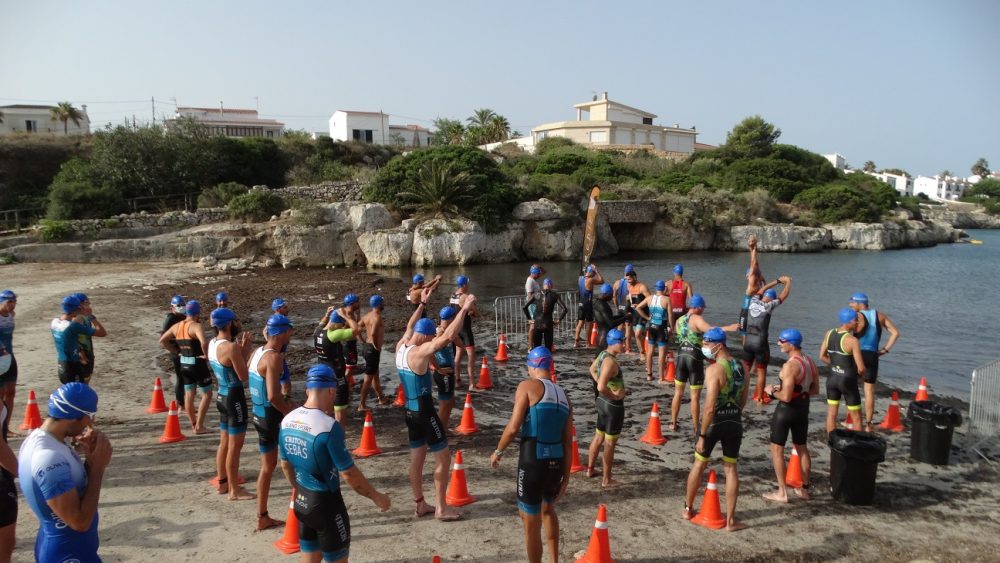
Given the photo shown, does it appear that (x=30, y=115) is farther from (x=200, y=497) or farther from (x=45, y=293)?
(x=200, y=497)

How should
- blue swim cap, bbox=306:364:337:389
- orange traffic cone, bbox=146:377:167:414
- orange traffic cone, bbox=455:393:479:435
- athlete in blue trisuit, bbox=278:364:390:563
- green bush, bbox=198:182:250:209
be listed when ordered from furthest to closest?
green bush, bbox=198:182:250:209
orange traffic cone, bbox=146:377:167:414
orange traffic cone, bbox=455:393:479:435
blue swim cap, bbox=306:364:337:389
athlete in blue trisuit, bbox=278:364:390:563

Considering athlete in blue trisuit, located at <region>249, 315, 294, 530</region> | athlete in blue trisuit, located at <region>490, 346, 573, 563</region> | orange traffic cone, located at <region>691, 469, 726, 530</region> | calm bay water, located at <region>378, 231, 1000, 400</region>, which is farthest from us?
calm bay water, located at <region>378, 231, 1000, 400</region>

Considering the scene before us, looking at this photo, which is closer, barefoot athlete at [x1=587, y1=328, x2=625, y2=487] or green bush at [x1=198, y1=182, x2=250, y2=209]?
barefoot athlete at [x1=587, y1=328, x2=625, y2=487]

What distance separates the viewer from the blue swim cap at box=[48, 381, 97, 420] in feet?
11.2

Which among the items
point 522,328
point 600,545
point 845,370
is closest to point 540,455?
point 600,545

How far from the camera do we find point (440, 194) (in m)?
33.8

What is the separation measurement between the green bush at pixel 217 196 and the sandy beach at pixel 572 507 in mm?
25214

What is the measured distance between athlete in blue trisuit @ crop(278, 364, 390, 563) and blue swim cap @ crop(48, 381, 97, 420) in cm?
124

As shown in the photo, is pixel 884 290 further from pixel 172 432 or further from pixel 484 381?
pixel 172 432

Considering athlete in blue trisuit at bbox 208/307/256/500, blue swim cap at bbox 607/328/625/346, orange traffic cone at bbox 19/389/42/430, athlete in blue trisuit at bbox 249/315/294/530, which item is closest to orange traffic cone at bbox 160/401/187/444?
orange traffic cone at bbox 19/389/42/430

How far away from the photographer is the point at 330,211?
1264 inches

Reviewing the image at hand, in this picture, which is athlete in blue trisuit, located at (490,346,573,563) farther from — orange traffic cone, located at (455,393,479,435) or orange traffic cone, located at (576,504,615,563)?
orange traffic cone, located at (455,393,479,435)

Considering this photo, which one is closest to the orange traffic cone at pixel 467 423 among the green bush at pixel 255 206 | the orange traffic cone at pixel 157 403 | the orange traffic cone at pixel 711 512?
the orange traffic cone at pixel 711 512

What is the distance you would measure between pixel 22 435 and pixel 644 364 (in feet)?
34.7
